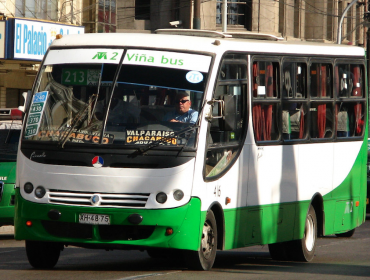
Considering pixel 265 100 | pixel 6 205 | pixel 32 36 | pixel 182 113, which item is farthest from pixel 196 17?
pixel 182 113

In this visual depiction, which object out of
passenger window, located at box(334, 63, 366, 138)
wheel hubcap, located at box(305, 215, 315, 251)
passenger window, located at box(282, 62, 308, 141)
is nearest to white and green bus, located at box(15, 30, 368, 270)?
passenger window, located at box(282, 62, 308, 141)

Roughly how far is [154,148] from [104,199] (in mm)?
770

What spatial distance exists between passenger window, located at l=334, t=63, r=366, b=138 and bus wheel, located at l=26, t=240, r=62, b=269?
4.76 metres

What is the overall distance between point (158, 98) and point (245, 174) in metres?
1.62

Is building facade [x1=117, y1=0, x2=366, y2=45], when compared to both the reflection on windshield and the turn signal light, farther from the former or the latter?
the turn signal light

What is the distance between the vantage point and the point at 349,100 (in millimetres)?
13203

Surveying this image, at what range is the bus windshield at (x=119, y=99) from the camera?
31.0 ft

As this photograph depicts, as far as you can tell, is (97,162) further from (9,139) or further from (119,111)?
(9,139)

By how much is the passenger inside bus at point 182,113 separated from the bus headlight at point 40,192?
156 cm

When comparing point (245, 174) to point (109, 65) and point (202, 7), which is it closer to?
point (109, 65)

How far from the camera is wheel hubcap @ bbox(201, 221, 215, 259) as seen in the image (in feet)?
31.9

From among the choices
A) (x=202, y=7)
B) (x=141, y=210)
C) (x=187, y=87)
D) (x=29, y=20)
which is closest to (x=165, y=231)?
(x=141, y=210)

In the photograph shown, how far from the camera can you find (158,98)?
9.65 metres

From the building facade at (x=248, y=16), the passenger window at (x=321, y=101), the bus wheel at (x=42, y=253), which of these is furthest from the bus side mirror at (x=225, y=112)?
the building facade at (x=248, y=16)
